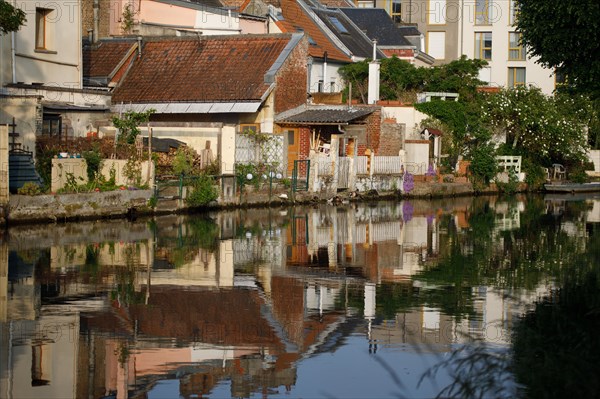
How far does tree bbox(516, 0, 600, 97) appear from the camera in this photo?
1950 centimetres

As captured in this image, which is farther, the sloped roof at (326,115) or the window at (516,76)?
the window at (516,76)

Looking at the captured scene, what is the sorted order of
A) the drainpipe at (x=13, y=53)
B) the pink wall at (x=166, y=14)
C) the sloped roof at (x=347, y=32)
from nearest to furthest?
the drainpipe at (x=13, y=53) < the pink wall at (x=166, y=14) < the sloped roof at (x=347, y=32)

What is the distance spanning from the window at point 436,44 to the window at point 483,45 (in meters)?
2.47

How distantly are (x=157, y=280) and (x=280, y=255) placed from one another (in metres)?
4.75

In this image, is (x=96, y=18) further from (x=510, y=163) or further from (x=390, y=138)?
(x=510, y=163)

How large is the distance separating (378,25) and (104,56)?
2567cm

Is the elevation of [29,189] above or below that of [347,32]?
below

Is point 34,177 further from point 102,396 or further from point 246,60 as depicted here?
point 102,396

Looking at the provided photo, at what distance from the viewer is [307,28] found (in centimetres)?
5588

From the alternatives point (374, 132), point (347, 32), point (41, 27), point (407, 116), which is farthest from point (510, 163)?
point (41, 27)

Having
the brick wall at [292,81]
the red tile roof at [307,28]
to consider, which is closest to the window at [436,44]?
the red tile roof at [307,28]

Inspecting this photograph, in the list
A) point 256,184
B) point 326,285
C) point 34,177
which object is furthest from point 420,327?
point 256,184

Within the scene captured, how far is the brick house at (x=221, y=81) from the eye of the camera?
40156 millimetres

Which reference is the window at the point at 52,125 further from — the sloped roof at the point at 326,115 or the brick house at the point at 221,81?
the sloped roof at the point at 326,115
